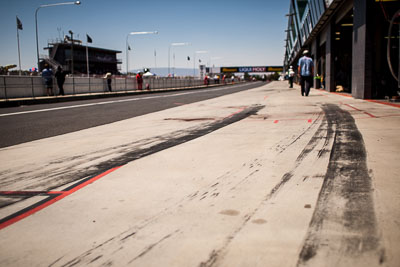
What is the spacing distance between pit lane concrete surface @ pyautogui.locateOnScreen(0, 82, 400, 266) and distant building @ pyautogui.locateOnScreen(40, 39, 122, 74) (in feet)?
232

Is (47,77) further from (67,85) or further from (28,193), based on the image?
(28,193)

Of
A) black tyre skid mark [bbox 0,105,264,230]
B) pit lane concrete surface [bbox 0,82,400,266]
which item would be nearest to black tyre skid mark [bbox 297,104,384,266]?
pit lane concrete surface [bbox 0,82,400,266]

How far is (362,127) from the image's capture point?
19.7 ft

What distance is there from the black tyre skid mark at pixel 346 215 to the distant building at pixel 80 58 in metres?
72.1

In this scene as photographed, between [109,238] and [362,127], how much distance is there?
5.24 meters

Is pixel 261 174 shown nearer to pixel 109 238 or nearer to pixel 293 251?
pixel 293 251

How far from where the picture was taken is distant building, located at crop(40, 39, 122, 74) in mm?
76500

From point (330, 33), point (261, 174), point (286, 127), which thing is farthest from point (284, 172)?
point (330, 33)

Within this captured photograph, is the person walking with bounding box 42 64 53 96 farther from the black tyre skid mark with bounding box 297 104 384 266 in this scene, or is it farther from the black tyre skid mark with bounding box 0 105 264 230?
the black tyre skid mark with bounding box 297 104 384 266

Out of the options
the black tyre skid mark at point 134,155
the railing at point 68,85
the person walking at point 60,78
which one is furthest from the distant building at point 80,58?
the black tyre skid mark at point 134,155

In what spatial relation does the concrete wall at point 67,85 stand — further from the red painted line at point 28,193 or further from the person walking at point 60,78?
the red painted line at point 28,193

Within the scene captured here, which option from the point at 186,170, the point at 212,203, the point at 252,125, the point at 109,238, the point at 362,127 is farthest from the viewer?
the point at 252,125

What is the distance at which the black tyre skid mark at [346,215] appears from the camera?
6.07 feet

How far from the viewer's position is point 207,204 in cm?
258
